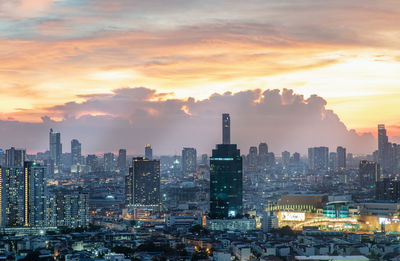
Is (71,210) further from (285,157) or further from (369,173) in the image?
(285,157)

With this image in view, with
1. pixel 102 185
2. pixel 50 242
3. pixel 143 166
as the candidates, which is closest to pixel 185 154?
pixel 102 185

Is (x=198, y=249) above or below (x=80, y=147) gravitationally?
below

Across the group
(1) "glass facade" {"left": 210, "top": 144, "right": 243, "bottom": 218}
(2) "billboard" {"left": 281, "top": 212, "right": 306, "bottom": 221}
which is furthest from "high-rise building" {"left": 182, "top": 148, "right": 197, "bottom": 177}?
(2) "billboard" {"left": 281, "top": 212, "right": 306, "bottom": 221}

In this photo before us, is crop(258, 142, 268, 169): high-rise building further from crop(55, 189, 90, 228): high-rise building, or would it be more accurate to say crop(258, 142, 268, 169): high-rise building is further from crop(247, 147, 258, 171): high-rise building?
crop(55, 189, 90, 228): high-rise building

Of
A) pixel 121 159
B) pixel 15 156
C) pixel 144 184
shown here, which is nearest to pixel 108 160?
pixel 121 159

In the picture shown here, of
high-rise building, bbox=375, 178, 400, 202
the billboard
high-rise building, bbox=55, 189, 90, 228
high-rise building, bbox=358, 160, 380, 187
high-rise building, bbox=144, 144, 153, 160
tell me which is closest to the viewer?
the billboard

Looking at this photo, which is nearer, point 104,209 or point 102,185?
point 104,209

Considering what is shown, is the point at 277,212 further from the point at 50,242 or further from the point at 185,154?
the point at 185,154
